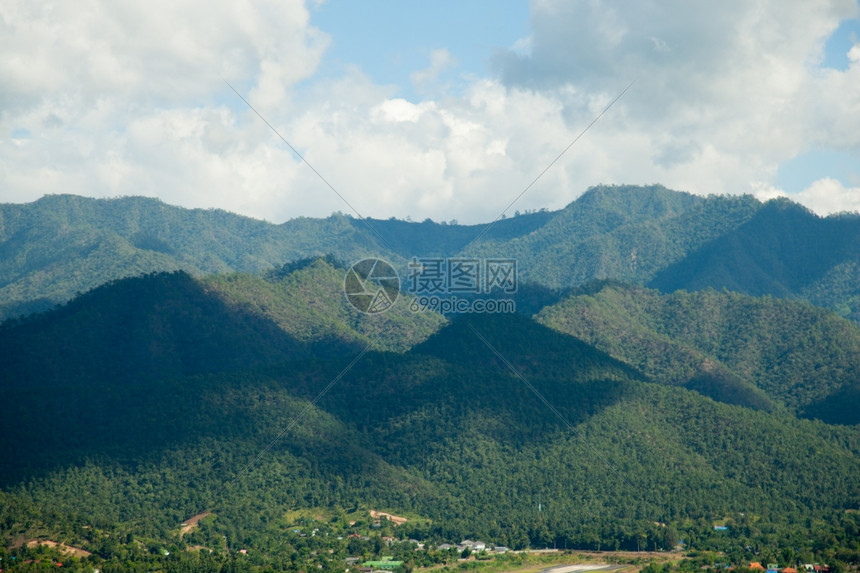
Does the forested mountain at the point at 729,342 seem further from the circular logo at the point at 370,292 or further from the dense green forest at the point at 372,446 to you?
the circular logo at the point at 370,292

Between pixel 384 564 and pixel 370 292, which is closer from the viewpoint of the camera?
pixel 384 564

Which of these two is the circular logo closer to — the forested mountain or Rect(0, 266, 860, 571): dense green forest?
Rect(0, 266, 860, 571): dense green forest

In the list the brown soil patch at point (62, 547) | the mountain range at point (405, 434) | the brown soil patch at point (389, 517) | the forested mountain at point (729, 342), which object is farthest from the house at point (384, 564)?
the forested mountain at point (729, 342)

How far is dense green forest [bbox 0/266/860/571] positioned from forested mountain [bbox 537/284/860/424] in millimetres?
1294

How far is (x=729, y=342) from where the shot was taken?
16075 centimetres

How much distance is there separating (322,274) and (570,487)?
3225 inches

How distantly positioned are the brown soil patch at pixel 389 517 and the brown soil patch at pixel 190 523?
14.5m

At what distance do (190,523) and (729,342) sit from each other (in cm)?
9546

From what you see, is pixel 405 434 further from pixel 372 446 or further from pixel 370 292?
pixel 370 292

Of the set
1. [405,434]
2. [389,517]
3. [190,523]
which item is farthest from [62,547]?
[405,434]

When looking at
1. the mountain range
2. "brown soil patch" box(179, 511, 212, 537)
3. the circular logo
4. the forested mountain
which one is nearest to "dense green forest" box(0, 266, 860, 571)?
the mountain range

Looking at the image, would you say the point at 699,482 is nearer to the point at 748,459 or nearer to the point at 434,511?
the point at 748,459

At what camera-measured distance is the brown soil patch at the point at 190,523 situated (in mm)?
89375

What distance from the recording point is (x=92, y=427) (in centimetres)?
10619
